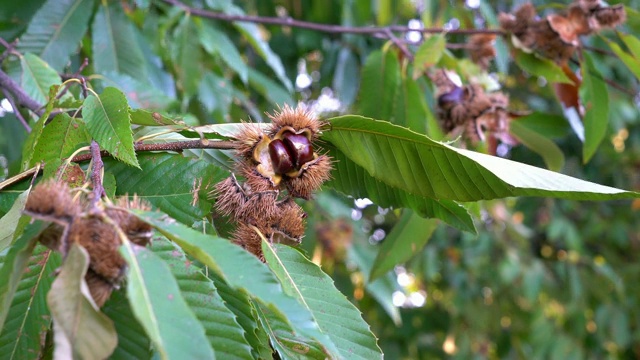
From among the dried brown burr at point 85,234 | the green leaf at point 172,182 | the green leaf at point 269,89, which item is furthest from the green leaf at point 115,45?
the dried brown burr at point 85,234

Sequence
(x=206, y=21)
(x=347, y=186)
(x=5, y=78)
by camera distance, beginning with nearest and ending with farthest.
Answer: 1. (x=347, y=186)
2. (x=5, y=78)
3. (x=206, y=21)

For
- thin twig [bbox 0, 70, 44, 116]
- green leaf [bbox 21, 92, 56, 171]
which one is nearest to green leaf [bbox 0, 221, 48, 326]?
green leaf [bbox 21, 92, 56, 171]

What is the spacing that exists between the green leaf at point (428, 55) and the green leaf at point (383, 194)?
654 millimetres

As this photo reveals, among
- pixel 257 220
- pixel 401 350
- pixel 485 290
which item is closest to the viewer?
pixel 257 220

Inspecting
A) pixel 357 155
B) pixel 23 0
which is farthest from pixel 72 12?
pixel 357 155

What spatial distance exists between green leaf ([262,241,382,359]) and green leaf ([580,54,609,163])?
1105mm

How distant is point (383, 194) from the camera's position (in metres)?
1.07

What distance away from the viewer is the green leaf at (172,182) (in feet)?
3.00

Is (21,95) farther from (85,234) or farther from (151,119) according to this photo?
(85,234)

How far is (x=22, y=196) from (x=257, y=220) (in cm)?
33

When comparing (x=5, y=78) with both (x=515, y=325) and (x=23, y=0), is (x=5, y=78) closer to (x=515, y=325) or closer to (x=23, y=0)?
(x=23, y=0)

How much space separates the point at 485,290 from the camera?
444 cm

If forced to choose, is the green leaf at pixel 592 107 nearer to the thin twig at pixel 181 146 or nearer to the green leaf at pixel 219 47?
the green leaf at pixel 219 47

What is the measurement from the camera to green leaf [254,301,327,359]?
854mm
